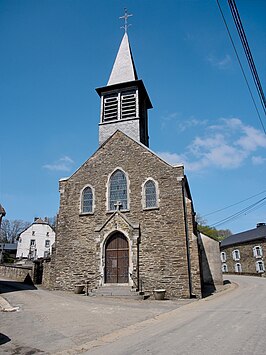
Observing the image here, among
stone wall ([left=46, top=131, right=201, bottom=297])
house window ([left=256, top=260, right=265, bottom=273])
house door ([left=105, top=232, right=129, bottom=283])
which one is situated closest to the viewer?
stone wall ([left=46, top=131, right=201, bottom=297])

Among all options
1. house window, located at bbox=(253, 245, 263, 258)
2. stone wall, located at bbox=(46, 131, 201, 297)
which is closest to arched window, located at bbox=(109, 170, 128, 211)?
stone wall, located at bbox=(46, 131, 201, 297)

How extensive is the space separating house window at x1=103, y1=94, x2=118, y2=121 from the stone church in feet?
8.59

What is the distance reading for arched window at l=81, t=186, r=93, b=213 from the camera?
18189 millimetres

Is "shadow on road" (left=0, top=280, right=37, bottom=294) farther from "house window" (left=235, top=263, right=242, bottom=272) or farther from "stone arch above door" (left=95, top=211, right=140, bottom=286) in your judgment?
"house window" (left=235, top=263, right=242, bottom=272)

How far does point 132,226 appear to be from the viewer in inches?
645

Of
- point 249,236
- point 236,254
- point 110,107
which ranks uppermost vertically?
point 110,107

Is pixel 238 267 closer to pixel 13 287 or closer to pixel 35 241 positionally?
pixel 13 287

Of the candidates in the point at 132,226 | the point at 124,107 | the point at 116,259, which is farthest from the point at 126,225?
the point at 124,107

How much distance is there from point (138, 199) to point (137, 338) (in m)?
11.1

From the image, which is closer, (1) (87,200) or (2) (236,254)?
(1) (87,200)

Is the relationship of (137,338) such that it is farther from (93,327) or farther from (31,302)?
(31,302)

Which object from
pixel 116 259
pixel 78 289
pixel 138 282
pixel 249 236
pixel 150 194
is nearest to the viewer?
pixel 138 282

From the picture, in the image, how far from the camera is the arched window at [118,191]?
1750 centimetres

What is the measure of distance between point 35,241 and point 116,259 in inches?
1675
